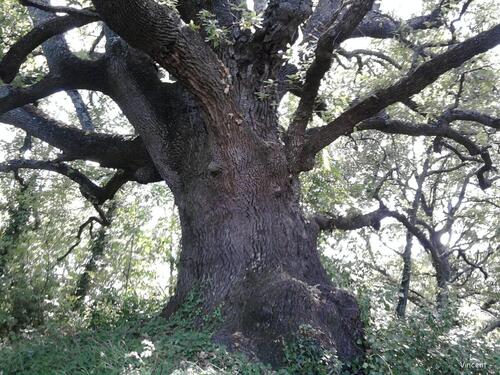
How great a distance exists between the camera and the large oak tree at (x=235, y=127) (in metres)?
4.65

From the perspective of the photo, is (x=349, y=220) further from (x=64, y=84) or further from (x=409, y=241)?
(x=409, y=241)

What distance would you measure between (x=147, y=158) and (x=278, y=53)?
2627mm

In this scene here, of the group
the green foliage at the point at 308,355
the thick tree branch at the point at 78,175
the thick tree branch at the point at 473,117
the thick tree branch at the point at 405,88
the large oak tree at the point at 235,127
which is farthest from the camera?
the thick tree branch at the point at 78,175

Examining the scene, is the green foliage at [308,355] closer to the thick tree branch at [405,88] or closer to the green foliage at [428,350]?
the green foliage at [428,350]

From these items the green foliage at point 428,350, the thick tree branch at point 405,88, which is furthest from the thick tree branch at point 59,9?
the green foliage at point 428,350

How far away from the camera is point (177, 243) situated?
11820 millimetres

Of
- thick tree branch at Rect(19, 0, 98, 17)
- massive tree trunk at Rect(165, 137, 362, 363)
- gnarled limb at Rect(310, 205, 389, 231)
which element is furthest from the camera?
gnarled limb at Rect(310, 205, 389, 231)

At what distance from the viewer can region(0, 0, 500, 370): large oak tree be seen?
4652 millimetres

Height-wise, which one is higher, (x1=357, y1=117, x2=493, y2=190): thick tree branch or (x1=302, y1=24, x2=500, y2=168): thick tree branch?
(x1=357, y1=117, x2=493, y2=190): thick tree branch

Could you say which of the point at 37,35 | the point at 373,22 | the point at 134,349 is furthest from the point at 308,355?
the point at 373,22

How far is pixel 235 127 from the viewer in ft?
17.9

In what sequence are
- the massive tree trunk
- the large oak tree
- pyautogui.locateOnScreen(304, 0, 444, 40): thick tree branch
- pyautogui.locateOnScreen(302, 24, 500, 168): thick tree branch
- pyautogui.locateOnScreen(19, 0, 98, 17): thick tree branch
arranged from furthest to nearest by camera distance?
pyautogui.locateOnScreen(304, 0, 444, 40): thick tree branch < pyautogui.locateOnScreen(19, 0, 98, 17): thick tree branch < pyautogui.locateOnScreen(302, 24, 500, 168): thick tree branch < the large oak tree < the massive tree trunk

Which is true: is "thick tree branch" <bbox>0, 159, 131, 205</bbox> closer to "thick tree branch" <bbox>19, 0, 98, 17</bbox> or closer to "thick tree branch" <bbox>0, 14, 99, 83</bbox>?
"thick tree branch" <bbox>0, 14, 99, 83</bbox>

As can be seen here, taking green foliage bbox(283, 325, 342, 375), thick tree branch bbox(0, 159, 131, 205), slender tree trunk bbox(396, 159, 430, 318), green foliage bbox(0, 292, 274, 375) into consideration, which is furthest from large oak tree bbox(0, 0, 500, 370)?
slender tree trunk bbox(396, 159, 430, 318)
